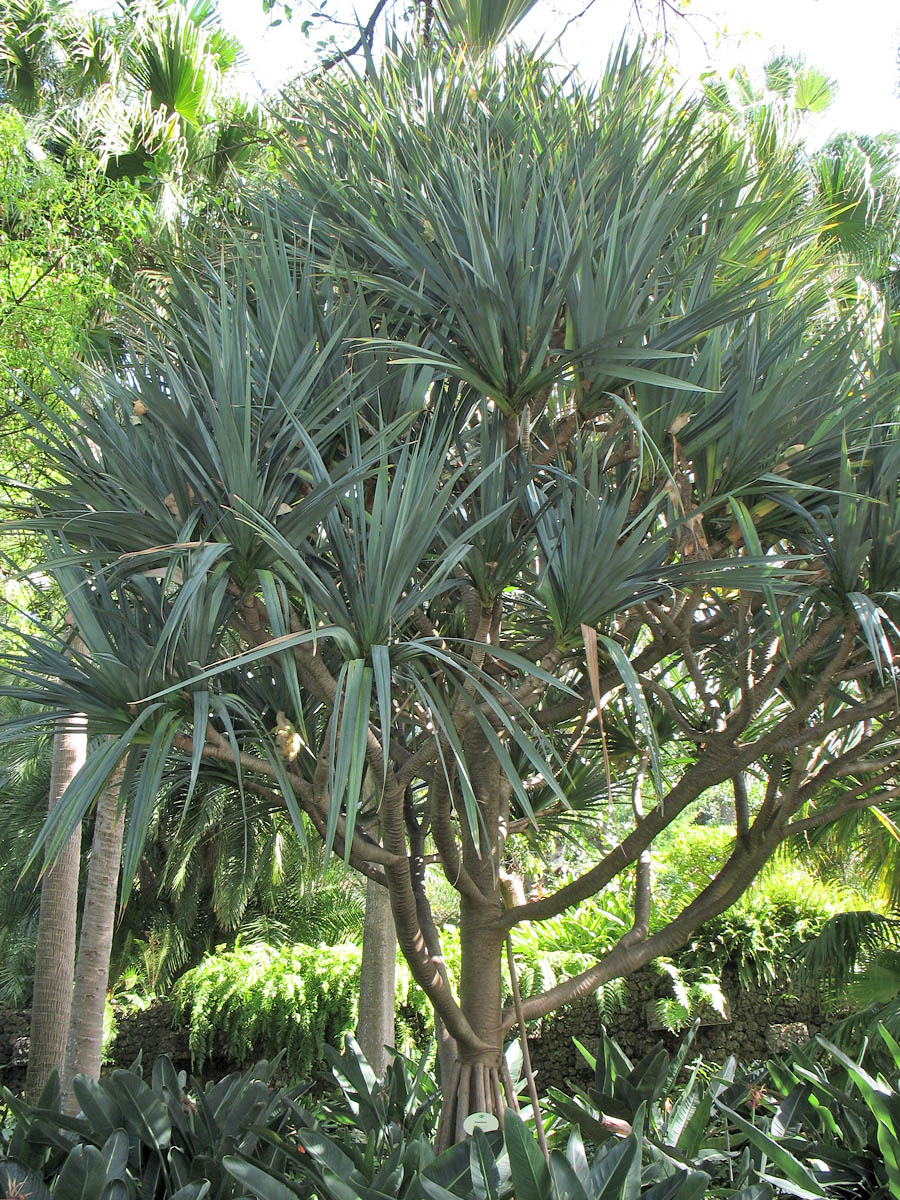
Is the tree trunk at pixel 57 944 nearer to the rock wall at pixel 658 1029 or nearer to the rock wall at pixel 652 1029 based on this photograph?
the rock wall at pixel 652 1029

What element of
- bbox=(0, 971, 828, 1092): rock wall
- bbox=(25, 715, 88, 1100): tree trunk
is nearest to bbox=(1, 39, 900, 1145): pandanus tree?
bbox=(25, 715, 88, 1100): tree trunk

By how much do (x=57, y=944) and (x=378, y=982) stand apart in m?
1.79

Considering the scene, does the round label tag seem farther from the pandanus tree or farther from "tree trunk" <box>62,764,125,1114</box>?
"tree trunk" <box>62,764,125,1114</box>

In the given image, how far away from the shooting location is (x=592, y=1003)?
7086 millimetres

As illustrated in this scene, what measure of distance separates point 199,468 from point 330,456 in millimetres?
570

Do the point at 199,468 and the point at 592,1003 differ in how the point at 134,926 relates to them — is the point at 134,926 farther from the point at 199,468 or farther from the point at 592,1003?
the point at 199,468

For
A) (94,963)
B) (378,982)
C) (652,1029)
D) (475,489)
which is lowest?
(652,1029)

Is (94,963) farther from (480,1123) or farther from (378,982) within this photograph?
(480,1123)

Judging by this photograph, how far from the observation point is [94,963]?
4.59 metres

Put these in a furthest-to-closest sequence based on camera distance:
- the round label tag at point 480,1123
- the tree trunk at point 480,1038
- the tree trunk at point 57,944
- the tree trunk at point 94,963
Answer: the tree trunk at point 57,944 < the tree trunk at point 94,963 < the tree trunk at point 480,1038 < the round label tag at point 480,1123

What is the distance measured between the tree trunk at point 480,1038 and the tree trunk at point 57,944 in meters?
2.73

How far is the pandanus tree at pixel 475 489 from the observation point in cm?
219

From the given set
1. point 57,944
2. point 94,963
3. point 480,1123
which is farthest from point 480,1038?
point 57,944

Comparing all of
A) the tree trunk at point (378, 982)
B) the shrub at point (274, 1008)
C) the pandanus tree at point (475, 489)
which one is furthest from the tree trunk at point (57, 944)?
the shrub at point (274, 1008)
